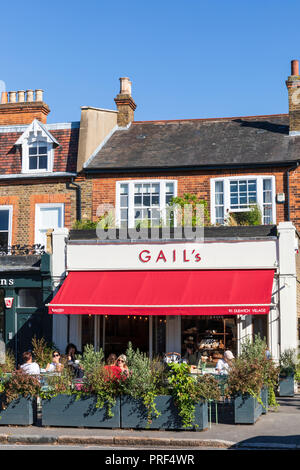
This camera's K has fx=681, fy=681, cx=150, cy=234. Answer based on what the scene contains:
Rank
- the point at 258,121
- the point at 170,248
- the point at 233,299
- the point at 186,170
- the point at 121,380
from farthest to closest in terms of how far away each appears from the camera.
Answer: the point at 258,121, the point at 186,170, the point at 170,248, the point at 233,299, the point at 121,380

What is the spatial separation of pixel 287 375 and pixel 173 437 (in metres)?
6.96

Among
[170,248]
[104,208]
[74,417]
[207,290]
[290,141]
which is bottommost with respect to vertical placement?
[74,417]

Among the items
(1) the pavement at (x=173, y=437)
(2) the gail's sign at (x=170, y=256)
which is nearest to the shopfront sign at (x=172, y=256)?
(2) the gail's sign at (x=170, y=256)

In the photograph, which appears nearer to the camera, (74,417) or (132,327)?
(74,417)

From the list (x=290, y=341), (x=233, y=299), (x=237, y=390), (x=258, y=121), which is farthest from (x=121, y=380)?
(x=258, y=121)

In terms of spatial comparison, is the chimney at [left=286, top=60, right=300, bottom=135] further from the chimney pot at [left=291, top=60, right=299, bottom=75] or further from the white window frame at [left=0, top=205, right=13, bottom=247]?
the white window frame at [left=0, top=205, right=13, bottom=247]

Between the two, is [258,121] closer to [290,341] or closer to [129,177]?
[129,177]

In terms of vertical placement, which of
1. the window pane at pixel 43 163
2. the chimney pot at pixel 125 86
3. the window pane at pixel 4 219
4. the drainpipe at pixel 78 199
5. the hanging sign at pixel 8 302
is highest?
the chimney pot at pixel 125 86

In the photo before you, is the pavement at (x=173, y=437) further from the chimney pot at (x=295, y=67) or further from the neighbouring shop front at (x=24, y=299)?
the chimney pot at (x=295, y=67)

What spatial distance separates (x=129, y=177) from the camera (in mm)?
23812

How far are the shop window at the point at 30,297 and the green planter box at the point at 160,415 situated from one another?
906cm

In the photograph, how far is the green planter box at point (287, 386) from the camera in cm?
1809

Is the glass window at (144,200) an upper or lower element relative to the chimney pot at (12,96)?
lower

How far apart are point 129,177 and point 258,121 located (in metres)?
5.78
